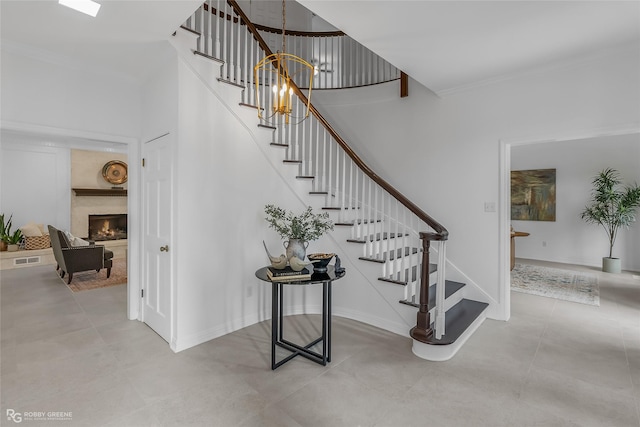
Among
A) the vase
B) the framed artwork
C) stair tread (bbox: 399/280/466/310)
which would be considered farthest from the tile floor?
the framed artwork

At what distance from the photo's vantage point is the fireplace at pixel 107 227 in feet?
24.4

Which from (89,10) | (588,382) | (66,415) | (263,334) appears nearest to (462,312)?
(588,382)

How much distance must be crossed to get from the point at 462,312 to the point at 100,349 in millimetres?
3606

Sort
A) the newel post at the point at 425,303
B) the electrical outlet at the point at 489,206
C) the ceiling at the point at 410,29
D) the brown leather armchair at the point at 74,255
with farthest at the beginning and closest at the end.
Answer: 1. the brown leather armchair at the point at 74,255
2. the electrical outlet at the point at 489,206
3. the newel post at the point at 425,303
4. the ceiling at the point at 410,29

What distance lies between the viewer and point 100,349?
2.85 meters

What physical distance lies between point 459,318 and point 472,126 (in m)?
2.24

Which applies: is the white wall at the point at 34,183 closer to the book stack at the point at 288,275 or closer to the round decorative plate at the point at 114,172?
the round decorative plate at the point at 114,172

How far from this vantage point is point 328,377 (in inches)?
95.2

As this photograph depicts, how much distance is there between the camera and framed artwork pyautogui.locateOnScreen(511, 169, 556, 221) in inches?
273

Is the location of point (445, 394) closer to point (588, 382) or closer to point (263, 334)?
point (588, 382)

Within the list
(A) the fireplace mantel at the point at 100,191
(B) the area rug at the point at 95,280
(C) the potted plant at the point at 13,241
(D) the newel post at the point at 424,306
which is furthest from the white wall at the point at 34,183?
(D) the newel post at the point at 424,306

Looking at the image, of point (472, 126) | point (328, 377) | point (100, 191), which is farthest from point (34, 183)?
point (472, 126)

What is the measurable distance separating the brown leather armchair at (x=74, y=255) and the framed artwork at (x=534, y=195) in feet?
28.3

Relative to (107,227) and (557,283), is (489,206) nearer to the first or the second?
(557,283)
